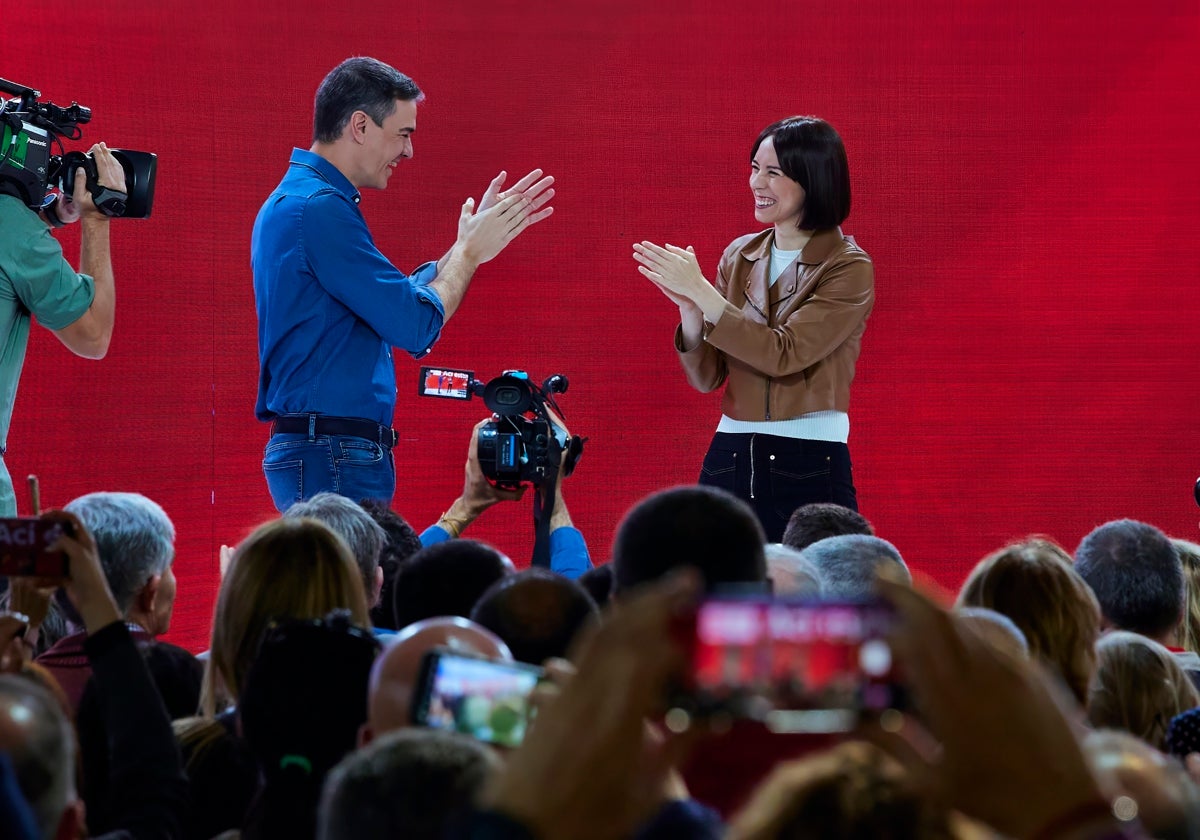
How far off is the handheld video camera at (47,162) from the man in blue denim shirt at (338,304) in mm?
254

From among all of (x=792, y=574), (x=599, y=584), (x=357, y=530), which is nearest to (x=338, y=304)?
(x=357, y=530)

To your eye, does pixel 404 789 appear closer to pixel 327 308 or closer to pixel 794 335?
pixel 327 308

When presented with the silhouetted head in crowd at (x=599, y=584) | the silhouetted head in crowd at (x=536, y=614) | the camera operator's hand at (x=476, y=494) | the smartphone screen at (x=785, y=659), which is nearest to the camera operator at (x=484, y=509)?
the camera operator's hand at (x=476, y=494)

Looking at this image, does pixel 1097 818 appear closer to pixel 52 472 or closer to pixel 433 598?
pixel 433 598

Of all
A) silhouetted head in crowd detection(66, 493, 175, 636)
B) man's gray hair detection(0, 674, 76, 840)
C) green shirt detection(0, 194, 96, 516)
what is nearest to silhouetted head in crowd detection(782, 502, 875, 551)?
silhouetted head in crowd detection(66, 493, 175, 636)

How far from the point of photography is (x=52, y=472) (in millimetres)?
3701

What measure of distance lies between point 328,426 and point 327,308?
23 centimetres

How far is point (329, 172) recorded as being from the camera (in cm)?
289

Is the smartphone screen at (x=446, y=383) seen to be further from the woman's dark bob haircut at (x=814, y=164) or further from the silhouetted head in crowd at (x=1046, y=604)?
the silhouetted head in crowd at (x=1046, y=604)

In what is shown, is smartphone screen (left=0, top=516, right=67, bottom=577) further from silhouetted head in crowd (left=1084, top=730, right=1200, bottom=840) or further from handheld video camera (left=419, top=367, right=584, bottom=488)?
handheld video camera (left=419, top=367, right=584, bottom=488)

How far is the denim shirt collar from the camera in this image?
114 inches

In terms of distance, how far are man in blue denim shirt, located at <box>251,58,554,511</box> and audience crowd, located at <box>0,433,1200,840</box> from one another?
0.54 metres

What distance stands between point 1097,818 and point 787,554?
940mm

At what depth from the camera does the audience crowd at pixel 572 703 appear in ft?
2.68
